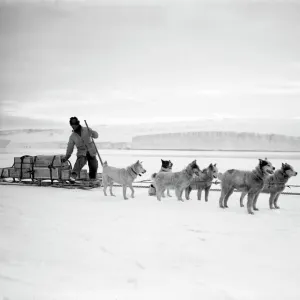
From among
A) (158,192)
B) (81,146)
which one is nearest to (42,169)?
(81,146)

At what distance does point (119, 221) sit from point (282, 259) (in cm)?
157

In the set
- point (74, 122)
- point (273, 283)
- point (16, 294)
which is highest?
point (74, 122)

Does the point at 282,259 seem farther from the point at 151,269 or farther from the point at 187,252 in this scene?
the point at 151,269

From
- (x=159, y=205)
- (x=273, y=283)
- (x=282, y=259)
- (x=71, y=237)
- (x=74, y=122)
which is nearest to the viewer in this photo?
(x=273, y=283)

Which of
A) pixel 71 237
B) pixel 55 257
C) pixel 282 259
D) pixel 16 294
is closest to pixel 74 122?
pixel 71 237

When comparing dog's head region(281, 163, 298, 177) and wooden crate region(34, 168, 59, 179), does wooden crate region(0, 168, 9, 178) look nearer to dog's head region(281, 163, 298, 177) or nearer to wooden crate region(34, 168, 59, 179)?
wooden crate region(34, 168, 59, 179)

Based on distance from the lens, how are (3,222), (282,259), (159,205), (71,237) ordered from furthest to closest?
(159,205) → (3,222) → (71,237) → (282,259)

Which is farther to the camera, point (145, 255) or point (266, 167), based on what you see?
point (266, 167)

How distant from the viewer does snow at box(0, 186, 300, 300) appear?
→ 1.88m

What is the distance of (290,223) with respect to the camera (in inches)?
125

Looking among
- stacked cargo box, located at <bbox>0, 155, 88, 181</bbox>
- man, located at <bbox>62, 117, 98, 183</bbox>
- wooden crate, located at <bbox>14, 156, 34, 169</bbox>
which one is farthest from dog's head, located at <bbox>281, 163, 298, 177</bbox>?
wooden crate, located at <bbox>14, 156, 34, 169</bbox>

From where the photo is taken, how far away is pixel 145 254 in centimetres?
225

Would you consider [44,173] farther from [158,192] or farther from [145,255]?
[145,255]

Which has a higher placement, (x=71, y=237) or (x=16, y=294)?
(x=71, y=237)
